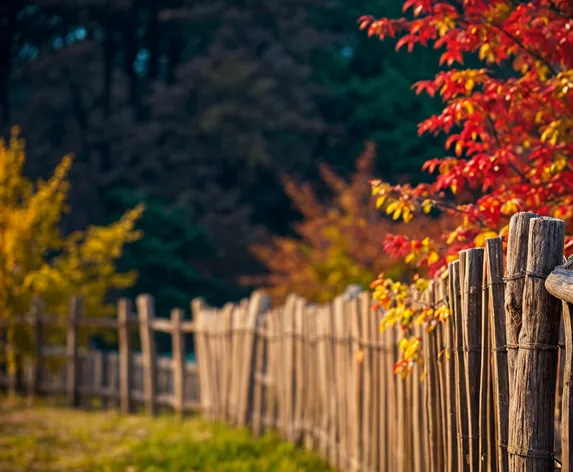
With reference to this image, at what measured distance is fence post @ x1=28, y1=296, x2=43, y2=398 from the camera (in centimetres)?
1512

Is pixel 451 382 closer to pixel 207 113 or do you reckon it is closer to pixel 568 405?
pixel 568 405

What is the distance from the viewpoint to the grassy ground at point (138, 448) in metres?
8.85

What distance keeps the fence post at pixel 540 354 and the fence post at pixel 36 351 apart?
489 inches

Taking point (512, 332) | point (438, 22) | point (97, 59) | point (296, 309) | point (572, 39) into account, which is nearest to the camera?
point (512, 332)

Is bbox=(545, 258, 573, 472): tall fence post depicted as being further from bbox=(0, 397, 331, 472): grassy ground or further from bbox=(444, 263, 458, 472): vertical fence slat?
bbox=(0, 397, 331, 472): grassy ground

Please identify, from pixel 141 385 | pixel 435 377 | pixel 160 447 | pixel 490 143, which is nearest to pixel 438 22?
pixel 490 143

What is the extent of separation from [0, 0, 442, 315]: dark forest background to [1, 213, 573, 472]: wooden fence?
16616 millimetres

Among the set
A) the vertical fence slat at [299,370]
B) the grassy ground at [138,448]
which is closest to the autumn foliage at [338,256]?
the grassy ground at [138,448]

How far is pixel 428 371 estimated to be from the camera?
17.0 ft

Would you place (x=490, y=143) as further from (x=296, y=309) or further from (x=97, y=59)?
(x=97, y=59)

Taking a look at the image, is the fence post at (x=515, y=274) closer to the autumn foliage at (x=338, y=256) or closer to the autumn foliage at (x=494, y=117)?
the autumn foliage at (x=494, y=117)

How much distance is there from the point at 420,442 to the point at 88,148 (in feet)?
88.1

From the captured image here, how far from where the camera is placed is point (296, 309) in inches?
367

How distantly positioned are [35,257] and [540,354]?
44.2ft
